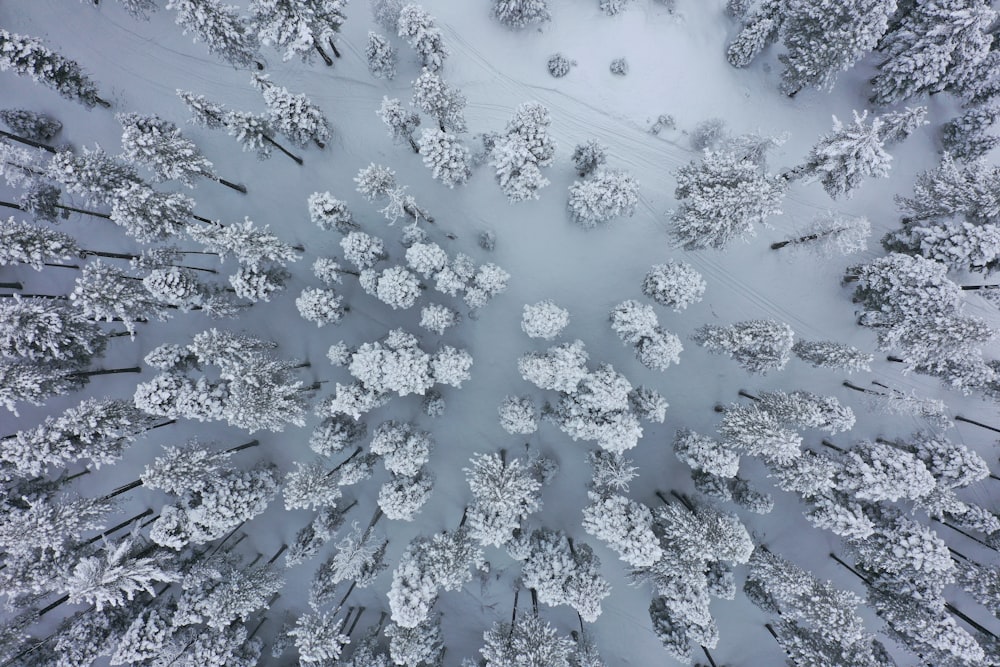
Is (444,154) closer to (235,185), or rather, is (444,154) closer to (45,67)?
(235,185)

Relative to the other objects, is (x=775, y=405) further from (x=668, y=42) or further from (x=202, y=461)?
(x=202, y=461)

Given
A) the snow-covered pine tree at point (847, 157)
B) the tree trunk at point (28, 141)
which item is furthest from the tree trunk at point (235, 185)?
the snow-covered pine tree at point (847, 157)

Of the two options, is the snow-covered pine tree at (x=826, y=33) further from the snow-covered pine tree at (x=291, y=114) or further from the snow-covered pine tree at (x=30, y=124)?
the snow-covered pine tree at (x=30, y=124)

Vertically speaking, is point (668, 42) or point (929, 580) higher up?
point (668, 42)

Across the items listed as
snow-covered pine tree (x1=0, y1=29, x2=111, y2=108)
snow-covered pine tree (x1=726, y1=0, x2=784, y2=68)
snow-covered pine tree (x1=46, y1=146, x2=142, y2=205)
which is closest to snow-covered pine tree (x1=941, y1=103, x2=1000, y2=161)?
snow-covered pine tree (x1=726, y1=0, x2=784, y2=68)

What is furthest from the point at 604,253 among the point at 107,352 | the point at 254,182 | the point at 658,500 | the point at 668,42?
the point at 107,352

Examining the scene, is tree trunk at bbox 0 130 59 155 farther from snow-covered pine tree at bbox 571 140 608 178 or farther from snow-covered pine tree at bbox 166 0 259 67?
snow-covered pine tree at bbox 571 140 608 178
